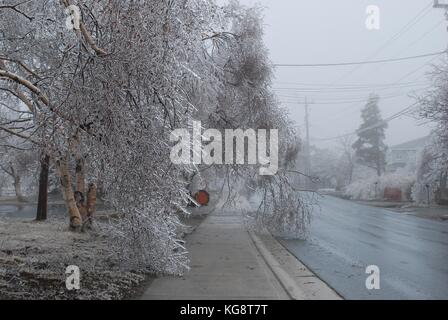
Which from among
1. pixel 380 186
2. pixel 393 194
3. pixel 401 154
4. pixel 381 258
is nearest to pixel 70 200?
pixel 381 258

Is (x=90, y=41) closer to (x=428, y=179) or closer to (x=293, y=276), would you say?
(x=293, y=276)

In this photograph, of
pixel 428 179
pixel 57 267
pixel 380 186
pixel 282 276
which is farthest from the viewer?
pixel 380 186

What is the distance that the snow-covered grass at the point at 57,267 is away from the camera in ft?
24.7

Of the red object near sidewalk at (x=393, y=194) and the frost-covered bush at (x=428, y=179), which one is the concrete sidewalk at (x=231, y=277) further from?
the red object near sidewalk at (x=393, y=194)

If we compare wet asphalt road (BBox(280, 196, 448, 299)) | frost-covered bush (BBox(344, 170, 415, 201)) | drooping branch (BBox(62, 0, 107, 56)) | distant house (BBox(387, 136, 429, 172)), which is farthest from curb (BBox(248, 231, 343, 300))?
distant house (BBox(387, 136, 429, 172))

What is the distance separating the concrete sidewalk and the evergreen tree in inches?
2050

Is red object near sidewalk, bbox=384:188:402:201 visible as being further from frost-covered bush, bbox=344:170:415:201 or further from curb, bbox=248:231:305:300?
curb, bbox=248:231:305:300

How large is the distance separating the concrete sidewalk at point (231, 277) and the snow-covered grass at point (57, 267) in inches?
25.4

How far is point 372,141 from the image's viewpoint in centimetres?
6512

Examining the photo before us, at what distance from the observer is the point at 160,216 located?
8.54 metres

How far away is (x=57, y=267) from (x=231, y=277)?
117 inches

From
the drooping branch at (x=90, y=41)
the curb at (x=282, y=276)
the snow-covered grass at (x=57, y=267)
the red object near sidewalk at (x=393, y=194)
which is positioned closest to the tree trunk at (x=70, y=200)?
the snow-covered grass at (x=57, y=267)
